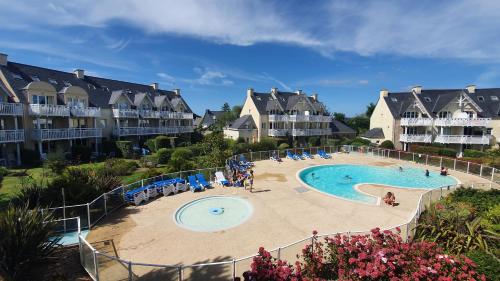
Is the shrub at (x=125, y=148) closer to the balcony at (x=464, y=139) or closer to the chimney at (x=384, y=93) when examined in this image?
the chimney at (x=384, y=93)

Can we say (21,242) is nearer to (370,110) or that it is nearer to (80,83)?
(80,83)

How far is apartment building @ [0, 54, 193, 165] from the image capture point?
90.0ft

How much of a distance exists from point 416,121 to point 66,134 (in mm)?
50831

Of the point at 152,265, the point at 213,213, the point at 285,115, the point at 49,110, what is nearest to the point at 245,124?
the point at 285,115

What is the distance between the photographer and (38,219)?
9.12 meters

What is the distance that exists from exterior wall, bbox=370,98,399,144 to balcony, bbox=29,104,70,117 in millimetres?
48716

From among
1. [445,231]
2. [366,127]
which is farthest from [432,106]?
[445,231]

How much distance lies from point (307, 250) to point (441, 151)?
3779 centimetres

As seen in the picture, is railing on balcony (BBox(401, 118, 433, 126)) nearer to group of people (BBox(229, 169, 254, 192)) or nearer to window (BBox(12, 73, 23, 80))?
group of people (BBox(229, 169, 254, 192))

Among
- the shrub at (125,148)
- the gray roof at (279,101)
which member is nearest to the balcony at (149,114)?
the shrub at (125,148)

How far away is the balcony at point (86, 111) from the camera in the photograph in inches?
1266

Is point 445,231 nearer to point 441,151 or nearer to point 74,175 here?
point 74,175

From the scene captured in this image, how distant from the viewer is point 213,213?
610 inches

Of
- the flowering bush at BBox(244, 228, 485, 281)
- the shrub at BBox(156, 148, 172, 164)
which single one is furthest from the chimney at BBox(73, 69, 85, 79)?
the flowering bush at BBox(244, 228, 485, 281)
